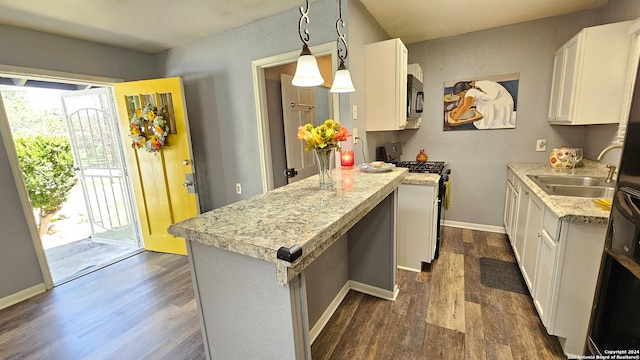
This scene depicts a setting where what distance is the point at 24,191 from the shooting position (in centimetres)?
243

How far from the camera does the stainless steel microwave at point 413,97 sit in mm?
2725

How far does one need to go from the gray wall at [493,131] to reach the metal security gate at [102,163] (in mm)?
3728

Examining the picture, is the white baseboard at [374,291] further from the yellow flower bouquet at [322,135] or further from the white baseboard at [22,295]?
the white baseboard at [22,295]

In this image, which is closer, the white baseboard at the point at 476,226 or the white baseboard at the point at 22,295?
the white baseboard at the point at 22,295

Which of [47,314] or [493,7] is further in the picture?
[493,7]

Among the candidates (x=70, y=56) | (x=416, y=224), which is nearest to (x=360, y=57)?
(x=416, y=224)

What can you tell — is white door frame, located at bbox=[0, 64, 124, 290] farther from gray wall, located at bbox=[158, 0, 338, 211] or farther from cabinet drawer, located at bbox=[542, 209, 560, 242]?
cabinet drawer, located at bbox=[542, 209, 560, 242]

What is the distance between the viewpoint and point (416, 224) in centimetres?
247

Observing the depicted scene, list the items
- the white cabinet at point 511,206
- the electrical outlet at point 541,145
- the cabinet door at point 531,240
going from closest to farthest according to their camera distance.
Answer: the cabinet door at point 531,240 < the white cabinet at point 511,206 < the electrical outlet at point 541,145

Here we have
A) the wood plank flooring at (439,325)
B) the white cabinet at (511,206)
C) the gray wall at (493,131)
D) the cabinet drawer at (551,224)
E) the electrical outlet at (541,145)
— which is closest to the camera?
the cabinet drawer at (551,224)

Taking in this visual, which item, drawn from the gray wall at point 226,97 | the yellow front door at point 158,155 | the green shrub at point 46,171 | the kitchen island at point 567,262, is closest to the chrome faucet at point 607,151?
the kitchen island at point 567,262

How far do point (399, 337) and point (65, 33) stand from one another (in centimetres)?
390

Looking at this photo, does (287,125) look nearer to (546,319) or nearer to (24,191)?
(24,191)

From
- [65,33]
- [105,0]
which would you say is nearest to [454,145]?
[105,0]
